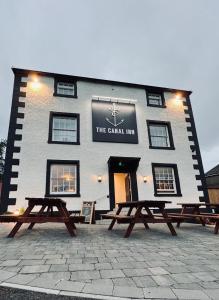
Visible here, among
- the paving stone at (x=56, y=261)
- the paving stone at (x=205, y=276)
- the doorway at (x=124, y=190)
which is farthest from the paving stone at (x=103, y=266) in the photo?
the doorway at (x=124, y=190)

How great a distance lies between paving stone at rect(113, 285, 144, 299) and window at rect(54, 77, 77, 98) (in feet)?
34.4

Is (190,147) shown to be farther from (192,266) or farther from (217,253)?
(192,266)

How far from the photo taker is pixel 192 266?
9.87 ft

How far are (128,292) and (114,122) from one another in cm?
975

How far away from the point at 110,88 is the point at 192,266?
429 inches

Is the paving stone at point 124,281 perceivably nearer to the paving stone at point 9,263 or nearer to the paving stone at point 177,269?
the paving stone at point 177,269

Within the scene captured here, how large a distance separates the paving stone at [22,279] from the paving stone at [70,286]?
0.38 meters

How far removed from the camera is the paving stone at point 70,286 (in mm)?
2154

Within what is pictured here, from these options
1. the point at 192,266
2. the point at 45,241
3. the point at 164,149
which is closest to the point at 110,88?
the point at 164,149

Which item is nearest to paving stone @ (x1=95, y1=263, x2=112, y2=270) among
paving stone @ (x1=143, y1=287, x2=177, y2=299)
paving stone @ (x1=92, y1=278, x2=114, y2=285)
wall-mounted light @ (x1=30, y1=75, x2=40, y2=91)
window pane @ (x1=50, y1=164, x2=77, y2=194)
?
paving stone @ (x1=92, y1=278, x2=114, y2=285)

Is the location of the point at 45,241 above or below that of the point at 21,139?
below

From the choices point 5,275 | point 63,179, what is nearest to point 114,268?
point 5,275

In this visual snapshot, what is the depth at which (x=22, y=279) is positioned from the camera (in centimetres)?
238

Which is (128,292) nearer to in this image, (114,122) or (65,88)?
(114,122)
